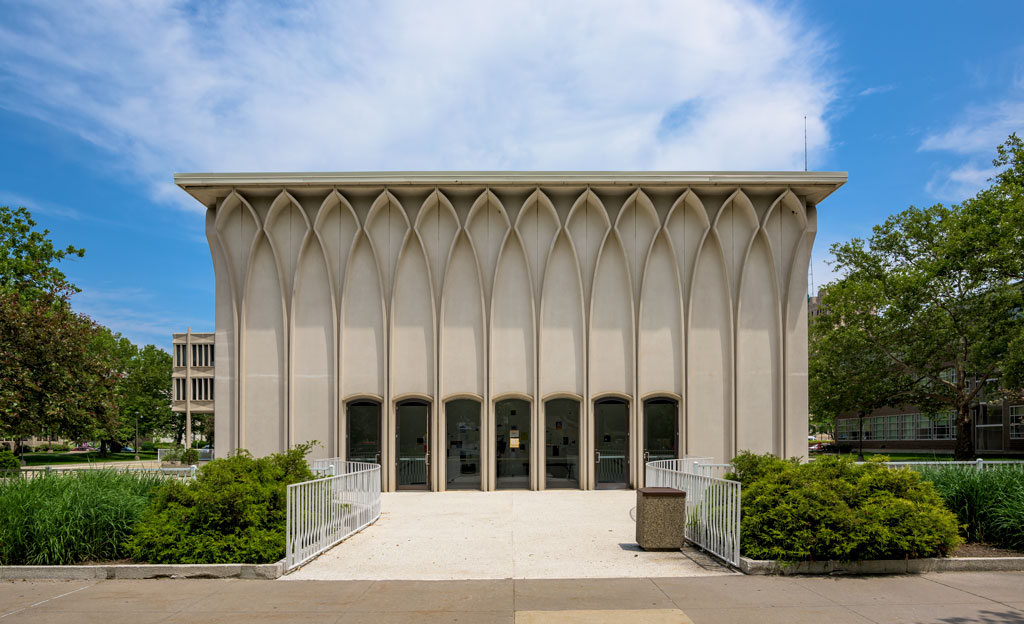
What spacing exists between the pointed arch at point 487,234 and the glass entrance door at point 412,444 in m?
4.06

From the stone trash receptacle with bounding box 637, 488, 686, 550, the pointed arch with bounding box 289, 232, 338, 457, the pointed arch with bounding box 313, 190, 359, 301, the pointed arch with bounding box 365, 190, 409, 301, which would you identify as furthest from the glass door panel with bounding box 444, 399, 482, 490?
the stone trash receptacle with bounding box 637, 488, 686, 550

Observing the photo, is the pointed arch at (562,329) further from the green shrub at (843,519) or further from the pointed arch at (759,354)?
the green shrub at (843,519)

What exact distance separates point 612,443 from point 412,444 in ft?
19.7

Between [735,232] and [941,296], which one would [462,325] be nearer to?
[735,232]

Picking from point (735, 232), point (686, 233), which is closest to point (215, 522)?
point (686, 233)

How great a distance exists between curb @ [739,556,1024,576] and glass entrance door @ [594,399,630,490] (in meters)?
12.1

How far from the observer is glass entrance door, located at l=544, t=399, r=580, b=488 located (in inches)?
877

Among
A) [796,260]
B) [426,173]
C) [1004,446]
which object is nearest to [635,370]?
[796,260]

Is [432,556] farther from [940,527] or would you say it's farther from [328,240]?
[328,240]

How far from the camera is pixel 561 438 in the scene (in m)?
22.3

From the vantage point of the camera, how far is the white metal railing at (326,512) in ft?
34.6

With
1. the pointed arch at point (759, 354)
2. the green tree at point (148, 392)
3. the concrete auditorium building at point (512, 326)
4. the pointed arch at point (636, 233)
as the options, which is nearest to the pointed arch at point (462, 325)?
the concrete auditorium building at point (512, 326)

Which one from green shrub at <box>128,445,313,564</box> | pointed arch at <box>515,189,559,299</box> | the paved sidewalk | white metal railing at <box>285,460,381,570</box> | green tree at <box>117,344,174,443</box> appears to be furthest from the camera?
green tree at <box>117,344,174,443</box>

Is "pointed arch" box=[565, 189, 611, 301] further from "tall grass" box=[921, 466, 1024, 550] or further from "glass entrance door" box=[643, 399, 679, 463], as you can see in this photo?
"tall grass" box=[921, 466, 1024, 550]
